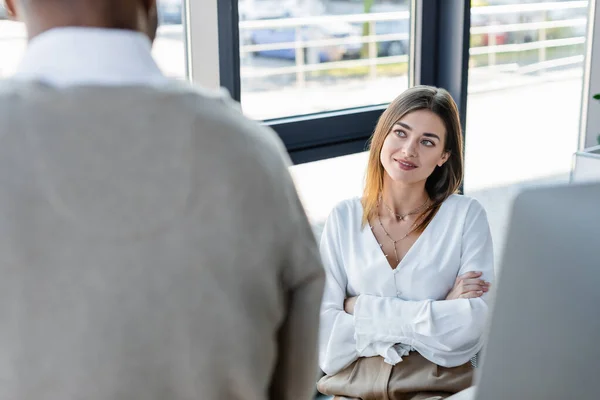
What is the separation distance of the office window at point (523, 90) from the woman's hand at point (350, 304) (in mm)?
1535

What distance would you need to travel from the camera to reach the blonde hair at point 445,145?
224 centimetres

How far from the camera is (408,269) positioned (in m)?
2.09

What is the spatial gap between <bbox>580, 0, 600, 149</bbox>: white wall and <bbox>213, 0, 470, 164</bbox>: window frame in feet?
3.16

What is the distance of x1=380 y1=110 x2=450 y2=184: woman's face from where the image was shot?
218 centimetres

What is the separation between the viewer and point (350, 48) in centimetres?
285

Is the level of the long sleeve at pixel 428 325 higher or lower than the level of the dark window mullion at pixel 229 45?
lower

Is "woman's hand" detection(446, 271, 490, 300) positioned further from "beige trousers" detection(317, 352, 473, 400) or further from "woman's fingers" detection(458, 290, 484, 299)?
"beige trousers" detection(317, 352, 473, 400)

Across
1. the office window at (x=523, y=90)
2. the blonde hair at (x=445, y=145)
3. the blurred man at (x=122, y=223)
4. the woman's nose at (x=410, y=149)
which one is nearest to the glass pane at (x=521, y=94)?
the office window at (x=523, y=90)

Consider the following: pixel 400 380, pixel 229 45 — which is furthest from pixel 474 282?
pixel 229 45

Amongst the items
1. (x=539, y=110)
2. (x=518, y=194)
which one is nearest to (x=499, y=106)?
(x=539, y=110)

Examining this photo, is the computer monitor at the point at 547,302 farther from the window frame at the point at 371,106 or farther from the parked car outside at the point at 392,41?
the parked car outside at the point at 392,41

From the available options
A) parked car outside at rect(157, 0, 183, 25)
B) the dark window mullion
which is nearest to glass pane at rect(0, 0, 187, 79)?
parked car outside at rect(157, 0, 183, 25)

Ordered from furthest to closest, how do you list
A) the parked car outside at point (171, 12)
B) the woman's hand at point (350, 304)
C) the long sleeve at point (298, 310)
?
1. the parked car outside at point (171, 12)
2. the woman's hand at point (350, 304)
3. the long sleeve at point (298, 310)

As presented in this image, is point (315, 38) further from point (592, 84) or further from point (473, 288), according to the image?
point (592, 84)
